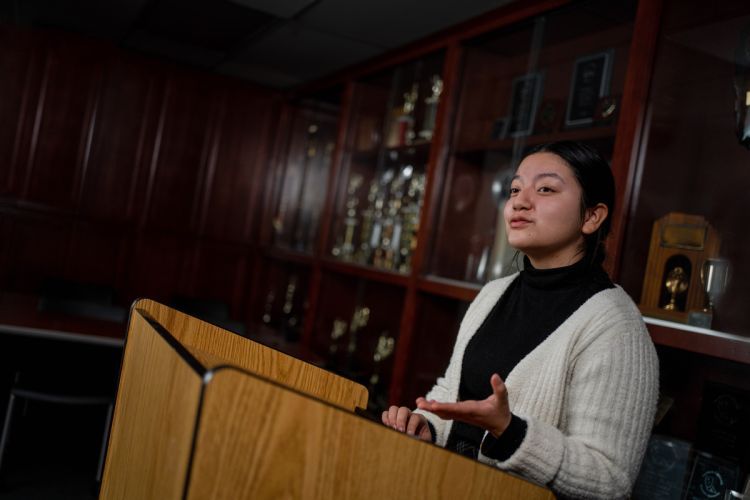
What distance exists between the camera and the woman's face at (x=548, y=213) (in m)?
1.41

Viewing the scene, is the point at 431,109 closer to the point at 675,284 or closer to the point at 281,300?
the point at 675,284

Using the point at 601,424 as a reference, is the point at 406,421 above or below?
below

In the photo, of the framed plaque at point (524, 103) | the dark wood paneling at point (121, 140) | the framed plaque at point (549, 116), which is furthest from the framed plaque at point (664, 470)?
the dark wood paneling at point (121, 140)

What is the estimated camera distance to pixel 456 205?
3279 mm

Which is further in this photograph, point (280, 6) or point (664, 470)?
point (280, 6)

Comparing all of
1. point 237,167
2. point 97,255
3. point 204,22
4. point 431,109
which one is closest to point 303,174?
point 237,167

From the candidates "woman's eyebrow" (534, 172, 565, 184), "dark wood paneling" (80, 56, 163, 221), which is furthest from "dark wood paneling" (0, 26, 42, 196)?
"woman's eyebrow" (534, 172, 565, 184)

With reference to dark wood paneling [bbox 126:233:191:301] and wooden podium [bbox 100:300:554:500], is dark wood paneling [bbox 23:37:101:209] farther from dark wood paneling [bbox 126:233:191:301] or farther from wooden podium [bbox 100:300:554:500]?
wooden podium [bbox 100:300:554:500]

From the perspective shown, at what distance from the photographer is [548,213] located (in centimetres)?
140

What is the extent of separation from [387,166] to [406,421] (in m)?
2.70

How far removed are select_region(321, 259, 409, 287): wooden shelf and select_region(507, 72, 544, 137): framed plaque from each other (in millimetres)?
910

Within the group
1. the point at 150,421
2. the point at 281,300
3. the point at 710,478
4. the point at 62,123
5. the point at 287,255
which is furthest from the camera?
the point at 281,300

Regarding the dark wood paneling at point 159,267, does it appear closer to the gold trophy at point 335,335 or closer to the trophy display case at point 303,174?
the trophy display case at point 303,174

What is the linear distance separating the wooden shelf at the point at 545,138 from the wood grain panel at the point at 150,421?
1.80 meters
